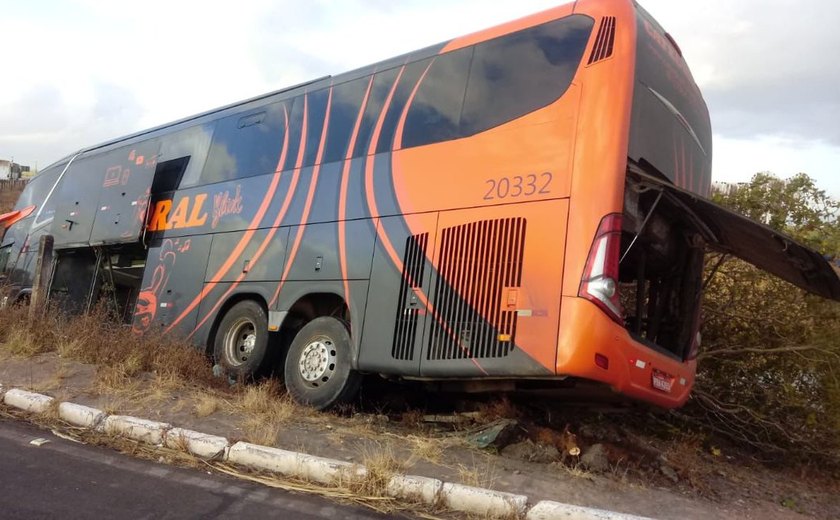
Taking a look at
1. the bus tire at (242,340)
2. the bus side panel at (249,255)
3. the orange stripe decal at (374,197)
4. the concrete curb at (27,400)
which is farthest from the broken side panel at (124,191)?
the orange stripe decal at (374,197)

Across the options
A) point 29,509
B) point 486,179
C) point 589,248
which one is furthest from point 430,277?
point 29,509

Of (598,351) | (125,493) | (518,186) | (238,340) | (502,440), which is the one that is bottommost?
(125,493)

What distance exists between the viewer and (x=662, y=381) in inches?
188

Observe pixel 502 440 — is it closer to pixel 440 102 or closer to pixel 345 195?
pixel 345 195

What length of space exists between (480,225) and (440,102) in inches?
54.7

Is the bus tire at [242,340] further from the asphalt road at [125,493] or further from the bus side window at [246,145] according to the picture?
the asphalt road at [125,493]

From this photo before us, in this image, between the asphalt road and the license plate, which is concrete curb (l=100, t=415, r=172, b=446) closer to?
the asphalt road

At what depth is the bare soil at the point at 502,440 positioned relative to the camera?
4.28m

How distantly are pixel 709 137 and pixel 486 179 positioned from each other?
278 centimetres

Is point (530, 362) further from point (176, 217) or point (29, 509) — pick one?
point (176, 217)

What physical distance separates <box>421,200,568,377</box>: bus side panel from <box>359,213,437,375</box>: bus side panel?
0.46ft

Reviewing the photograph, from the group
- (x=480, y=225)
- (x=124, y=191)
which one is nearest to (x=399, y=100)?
(x=480, y=225)

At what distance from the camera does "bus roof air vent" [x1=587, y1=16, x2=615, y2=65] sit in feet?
15.2

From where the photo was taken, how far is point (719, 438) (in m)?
7.27
